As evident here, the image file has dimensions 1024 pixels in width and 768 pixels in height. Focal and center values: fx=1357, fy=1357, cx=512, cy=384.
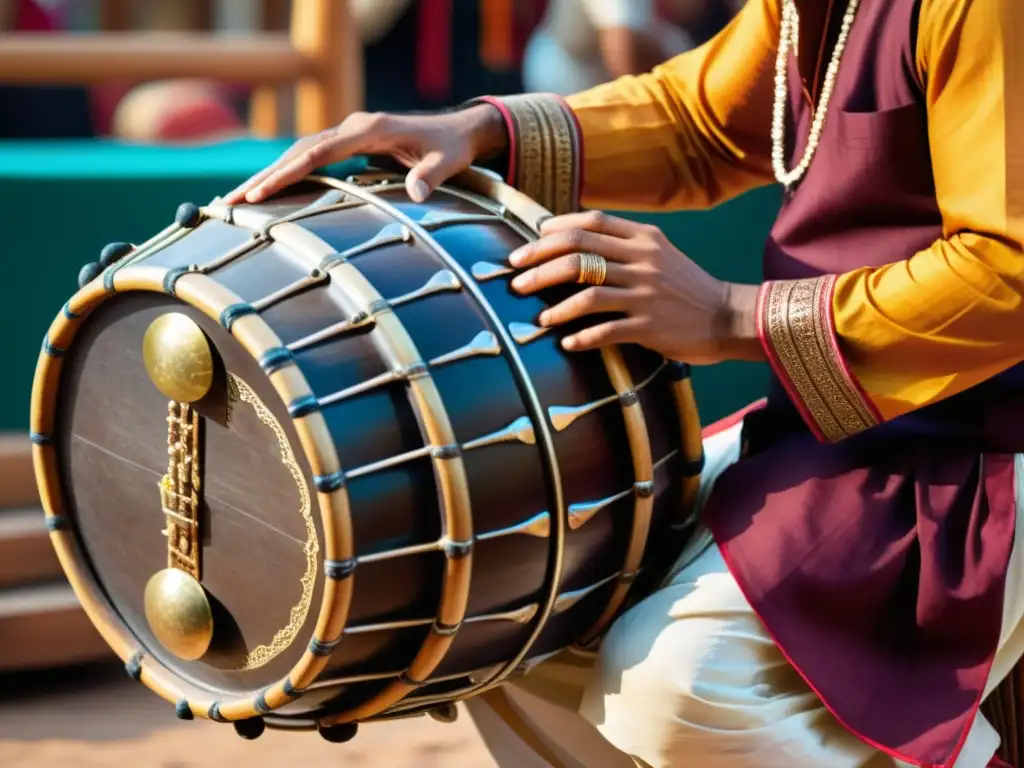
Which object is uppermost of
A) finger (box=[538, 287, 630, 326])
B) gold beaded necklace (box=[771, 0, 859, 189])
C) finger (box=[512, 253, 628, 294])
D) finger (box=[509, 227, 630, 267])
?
gold beaded necklace (box=[771, 0, 859, 189])

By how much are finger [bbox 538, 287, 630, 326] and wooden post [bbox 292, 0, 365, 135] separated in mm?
1682

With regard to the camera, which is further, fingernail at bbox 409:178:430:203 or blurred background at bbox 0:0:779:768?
blurred background at bbox 0:0:779:768

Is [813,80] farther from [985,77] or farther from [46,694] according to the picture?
[46,694]

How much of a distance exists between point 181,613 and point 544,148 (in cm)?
64

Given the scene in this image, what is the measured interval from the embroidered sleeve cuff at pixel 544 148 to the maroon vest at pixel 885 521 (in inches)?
12.3

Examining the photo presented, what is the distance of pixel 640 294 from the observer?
1233mm

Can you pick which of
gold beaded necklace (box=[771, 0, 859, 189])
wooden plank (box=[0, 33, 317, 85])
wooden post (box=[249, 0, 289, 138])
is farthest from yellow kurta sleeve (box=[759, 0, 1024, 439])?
wooden post (box=[249, 0, 289, 138])

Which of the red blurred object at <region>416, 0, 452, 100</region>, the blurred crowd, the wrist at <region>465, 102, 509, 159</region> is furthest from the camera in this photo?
the red blurred object at <region>416, 0, 452, 100</region>

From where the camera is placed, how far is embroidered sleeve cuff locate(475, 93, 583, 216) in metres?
1.51

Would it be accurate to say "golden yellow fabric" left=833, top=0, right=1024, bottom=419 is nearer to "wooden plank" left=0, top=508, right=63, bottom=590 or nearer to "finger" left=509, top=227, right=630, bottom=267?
"finger" left=509, top=227, right=630, bottom=267

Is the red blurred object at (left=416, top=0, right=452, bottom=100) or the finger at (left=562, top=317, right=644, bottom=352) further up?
the finger at (left=562, top=317, right=644, bottom=352)

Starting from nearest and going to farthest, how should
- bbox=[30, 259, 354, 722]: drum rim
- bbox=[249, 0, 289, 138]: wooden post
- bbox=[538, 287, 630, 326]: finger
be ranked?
1. bbox=[30, 259, 354, 722]: drum rim
2. bbox=[538, 287, 630, 326]: finger
3. bbox=[249, 0, 289, 138]: wooden post

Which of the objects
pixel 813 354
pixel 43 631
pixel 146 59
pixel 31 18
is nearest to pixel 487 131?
pixel 813 354

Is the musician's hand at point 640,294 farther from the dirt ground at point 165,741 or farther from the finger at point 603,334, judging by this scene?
the dirt ground at point 165,741
